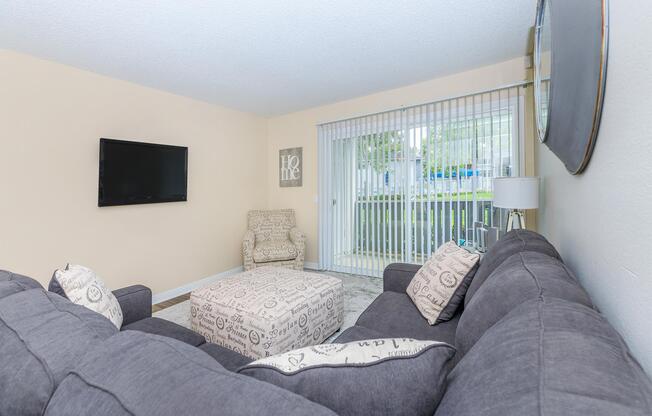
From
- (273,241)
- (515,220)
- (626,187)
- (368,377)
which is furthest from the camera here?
(273,241)

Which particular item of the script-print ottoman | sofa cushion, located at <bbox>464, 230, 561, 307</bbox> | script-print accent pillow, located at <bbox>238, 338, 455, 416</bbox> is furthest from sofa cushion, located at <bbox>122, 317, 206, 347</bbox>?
sofa cushion, located at <bbox>464, 230, 561, 307</bbox>

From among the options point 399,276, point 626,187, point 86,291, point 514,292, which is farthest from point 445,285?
point 86,291

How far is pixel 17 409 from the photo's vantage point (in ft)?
1.85

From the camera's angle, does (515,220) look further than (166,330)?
Yes

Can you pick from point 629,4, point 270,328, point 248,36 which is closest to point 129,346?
point 270,328

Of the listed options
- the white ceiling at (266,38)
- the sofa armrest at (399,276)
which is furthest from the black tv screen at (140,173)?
the sofa armrest at (399,276)

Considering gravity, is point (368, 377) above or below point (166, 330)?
above

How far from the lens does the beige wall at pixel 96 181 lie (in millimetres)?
2463

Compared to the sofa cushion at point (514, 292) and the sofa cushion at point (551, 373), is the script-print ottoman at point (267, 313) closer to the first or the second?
the sofa cushion at point (514, 292)

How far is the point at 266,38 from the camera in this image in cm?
236

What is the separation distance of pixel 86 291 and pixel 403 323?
153cm

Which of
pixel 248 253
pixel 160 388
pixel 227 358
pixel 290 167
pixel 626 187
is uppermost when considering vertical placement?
pixel 290 167

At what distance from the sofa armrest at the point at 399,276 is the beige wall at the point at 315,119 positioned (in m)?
2.00

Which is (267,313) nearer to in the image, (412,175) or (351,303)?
(351,303)
